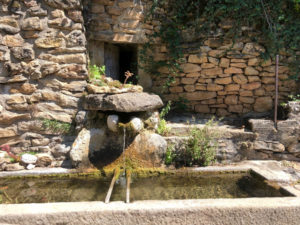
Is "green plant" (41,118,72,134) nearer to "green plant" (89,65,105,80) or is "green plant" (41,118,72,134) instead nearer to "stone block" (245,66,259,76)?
"green plant" (89,65,105,80)

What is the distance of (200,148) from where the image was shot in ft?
9.97

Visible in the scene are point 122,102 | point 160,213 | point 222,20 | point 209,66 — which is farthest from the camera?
point 209,66

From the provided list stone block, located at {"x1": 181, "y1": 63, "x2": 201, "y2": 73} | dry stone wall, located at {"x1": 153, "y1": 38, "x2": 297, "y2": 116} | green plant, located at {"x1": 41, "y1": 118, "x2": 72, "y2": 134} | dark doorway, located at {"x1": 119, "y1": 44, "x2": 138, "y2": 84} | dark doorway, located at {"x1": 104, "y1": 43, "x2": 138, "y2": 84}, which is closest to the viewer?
green plant, located at {"x1": 41, "y1": 118, "x2": 72, "y2": 134}

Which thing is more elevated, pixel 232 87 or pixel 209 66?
pixel 209 66

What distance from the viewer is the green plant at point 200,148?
304cm

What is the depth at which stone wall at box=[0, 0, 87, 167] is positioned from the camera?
3.05m

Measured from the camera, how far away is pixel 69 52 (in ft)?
10.5

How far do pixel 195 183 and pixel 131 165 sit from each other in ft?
2.79

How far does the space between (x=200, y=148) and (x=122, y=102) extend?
4.08 feet

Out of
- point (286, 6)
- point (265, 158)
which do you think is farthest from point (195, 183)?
point (286, 6)

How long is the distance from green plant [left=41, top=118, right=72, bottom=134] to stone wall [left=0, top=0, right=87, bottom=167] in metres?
0.01

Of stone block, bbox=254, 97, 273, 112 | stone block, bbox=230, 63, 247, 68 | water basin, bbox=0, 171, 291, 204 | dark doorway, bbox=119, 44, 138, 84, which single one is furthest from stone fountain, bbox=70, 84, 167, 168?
stone block, bbox=254, 97, 273, 112

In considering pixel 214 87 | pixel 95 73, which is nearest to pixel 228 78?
pixel 214 87

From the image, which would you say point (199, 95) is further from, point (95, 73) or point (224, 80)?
point (95, 73)
